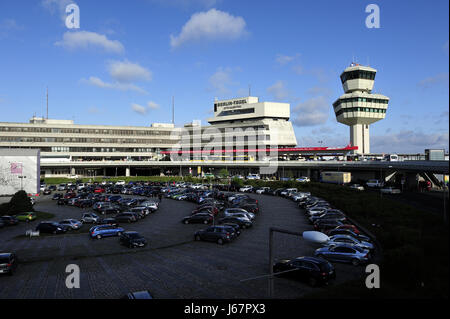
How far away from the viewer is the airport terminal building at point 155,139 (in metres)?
106

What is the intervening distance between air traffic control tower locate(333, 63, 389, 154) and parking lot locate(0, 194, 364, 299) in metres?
66.9

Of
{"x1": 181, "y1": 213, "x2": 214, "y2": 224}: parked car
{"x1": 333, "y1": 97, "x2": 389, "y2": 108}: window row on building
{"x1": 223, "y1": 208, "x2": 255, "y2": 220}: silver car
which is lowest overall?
{"x1": 181, "y1": 213, "x2": 214, "y2": 224}: parked car

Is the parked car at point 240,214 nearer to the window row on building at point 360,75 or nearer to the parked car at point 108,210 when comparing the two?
the parked car at point 108,210

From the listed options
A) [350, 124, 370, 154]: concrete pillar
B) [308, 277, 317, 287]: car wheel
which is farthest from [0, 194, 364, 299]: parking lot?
[350, 124, 370, 154]: concrete pillar

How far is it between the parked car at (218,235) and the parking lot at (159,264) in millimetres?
595

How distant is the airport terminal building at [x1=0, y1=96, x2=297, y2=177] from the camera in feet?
348

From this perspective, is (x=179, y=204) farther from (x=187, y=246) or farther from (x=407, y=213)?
(x=407, y=213)

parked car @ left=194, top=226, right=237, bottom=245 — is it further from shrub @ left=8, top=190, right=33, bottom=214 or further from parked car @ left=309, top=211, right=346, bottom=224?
shrub @ left=8, top=190, right=33, bottom=214

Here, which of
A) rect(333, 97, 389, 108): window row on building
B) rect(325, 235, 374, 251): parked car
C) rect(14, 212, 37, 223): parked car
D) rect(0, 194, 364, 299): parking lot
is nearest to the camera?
rect(0, 194, 364, 299): parking lot

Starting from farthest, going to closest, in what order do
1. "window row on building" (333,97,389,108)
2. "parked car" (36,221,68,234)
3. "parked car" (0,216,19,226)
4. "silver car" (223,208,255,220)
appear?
"window row on building" (333,97,389,108) → "parked car" (0,216,19,226) → "silver car" (223,208,255,220) → "parked car" (36,221,68,234)

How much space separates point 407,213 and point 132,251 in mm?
24911

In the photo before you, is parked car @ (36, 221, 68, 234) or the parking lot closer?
the parking lot

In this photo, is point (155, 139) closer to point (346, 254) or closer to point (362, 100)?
point (362, 100)

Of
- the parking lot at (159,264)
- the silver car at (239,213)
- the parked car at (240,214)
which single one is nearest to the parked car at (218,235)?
the parking lot at (159,264)
